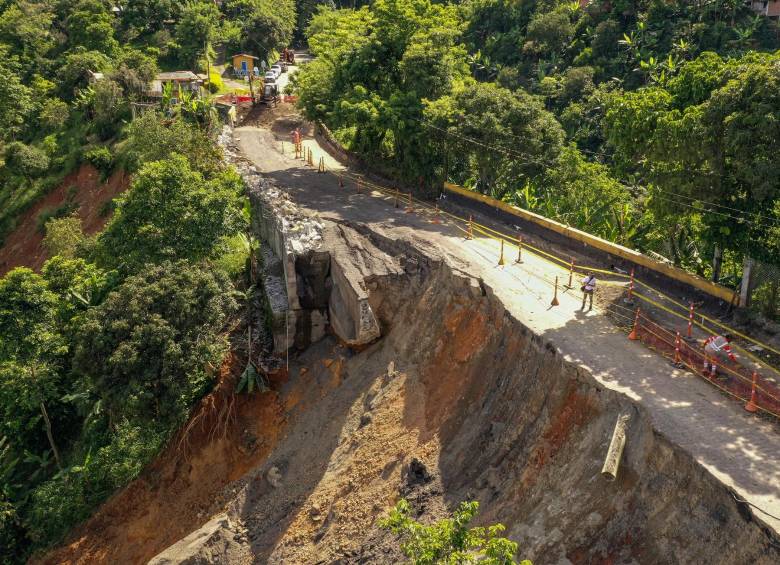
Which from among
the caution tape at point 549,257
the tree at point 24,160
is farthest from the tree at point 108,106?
the caution tape at point 549,257

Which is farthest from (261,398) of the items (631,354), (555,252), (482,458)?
(631,354)

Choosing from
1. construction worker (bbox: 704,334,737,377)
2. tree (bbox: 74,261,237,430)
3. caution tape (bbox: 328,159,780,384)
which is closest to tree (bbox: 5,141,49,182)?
caution tape (bbox: 328,159,780,384)

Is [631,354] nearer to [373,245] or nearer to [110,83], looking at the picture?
[373,245]

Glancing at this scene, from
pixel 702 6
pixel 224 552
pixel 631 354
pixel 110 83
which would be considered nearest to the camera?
pixel 631 354

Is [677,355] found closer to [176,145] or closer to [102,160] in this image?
[176,145]

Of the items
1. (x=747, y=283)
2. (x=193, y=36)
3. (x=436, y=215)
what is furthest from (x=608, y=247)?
(x=193, y=36)

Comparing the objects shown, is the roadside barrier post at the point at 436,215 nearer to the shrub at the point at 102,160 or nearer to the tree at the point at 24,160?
the shrub at the point at 102,160
